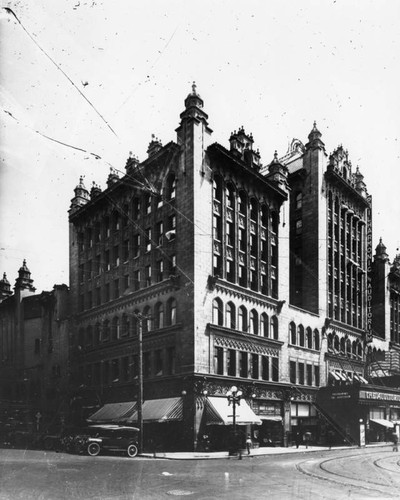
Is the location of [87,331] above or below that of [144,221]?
below

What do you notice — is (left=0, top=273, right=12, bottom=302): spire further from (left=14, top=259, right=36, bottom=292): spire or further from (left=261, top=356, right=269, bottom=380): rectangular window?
(left=261, top=356, right=269, bottom=380): rectangular window

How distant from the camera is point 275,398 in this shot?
45656mm

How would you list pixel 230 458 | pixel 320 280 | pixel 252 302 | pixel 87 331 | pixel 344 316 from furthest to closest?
1. pixel 344 316
2. pixel 320 280
3. pixel 87 331
4. pixel 252 302
5. pixel 230 458

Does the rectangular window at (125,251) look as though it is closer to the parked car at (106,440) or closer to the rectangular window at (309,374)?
the parked car at (106,440)

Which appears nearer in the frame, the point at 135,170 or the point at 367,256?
the point at 135,170

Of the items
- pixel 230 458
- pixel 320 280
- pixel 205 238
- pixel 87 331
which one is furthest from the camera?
pixel 320 280

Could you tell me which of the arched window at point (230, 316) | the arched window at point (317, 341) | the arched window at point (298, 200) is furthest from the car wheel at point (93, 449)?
the arched window at point (298, 200)

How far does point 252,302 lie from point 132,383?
11.6m

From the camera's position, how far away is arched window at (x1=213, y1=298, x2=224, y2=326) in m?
41.1

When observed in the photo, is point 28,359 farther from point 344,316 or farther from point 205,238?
point 344,316

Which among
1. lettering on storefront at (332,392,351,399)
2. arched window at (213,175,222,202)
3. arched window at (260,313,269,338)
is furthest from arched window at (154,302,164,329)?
lettering on storefront at (332,392,351,399)

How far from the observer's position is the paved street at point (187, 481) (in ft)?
53.7

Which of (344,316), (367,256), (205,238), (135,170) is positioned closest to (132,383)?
(205,238)

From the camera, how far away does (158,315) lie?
42656 mm
